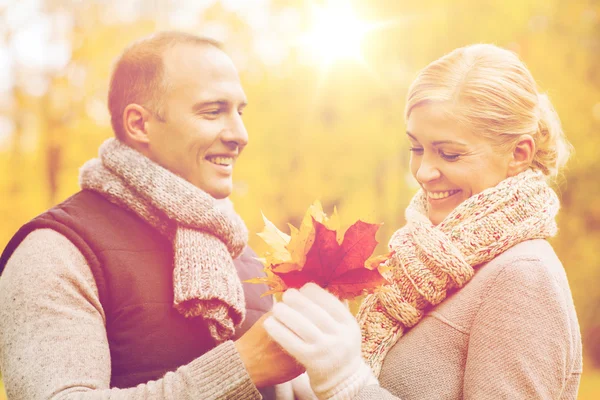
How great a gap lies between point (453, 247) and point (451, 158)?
0.40 m

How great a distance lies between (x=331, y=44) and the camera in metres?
9.62

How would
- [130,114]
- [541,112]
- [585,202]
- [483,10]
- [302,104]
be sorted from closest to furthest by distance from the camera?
[541,112] < [130,114] < [483,10] < [585,202] < [302,104]

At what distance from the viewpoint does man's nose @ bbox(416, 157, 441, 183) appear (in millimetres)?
2529

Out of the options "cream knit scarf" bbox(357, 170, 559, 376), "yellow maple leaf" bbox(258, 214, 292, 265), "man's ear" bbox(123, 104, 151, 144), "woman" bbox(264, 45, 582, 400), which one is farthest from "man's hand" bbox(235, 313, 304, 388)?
"man's ear" bbox(123, 104, 151, 144)

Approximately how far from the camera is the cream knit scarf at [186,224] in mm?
2492

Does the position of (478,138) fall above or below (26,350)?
above

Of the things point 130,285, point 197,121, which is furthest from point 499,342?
point 197,121

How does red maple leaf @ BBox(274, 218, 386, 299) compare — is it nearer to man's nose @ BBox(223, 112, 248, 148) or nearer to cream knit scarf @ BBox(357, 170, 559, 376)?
cream knit scarf @ BBox(357, 170, 559, 376)

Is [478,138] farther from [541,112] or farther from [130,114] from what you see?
[130,114]

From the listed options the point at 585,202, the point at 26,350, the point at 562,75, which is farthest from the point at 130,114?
the point at 585,202

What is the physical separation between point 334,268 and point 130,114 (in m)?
1.43

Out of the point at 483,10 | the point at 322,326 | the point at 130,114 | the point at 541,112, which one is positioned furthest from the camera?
the point at 483,10

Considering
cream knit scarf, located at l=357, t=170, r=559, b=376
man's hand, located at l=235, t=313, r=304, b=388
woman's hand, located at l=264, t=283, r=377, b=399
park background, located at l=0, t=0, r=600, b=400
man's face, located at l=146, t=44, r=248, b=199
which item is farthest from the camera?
park background, located at l=0, t=0, r=600, b=400

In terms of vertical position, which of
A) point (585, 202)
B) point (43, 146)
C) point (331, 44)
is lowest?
point (585, 202)
